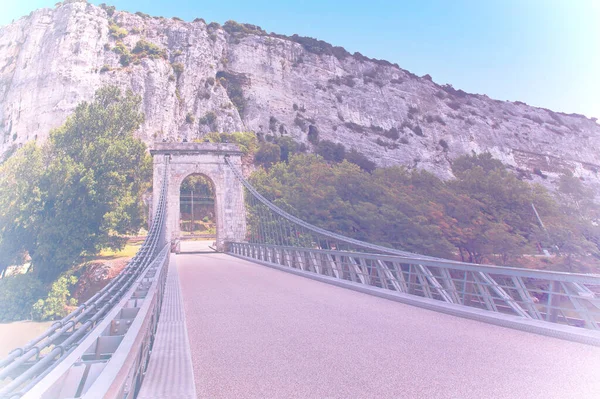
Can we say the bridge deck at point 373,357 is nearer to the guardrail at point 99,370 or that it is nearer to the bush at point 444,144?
the guardrail at point 99,370

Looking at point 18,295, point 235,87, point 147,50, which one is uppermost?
point 147,50

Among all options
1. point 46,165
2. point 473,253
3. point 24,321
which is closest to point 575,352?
point 473,253

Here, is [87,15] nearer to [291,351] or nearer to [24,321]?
[24,321]

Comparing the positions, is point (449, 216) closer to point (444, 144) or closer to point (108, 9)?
point (444, 144)

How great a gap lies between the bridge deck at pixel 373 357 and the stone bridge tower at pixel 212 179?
2267 centimetres

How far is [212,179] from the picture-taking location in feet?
98.9

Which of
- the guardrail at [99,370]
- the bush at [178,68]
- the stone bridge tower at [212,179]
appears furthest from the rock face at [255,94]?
the guardrail at [99,370]

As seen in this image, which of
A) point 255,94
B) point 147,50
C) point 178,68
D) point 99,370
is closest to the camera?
point 99,370

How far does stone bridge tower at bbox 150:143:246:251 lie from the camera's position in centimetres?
2933

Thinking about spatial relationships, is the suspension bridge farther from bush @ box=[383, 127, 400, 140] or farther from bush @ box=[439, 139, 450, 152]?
bush @ box=[439, 139, 450, 152]

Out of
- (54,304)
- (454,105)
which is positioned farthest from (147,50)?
(454,105)

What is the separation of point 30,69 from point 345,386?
2866 inches

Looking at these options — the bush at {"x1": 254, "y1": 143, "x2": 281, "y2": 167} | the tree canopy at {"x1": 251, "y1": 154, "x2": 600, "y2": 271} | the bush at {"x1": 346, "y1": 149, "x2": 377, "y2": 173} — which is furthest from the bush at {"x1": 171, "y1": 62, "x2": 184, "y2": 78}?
the tree canopy at {"x1": 251, "y1": 154, "x2": 600, "y2": 271}

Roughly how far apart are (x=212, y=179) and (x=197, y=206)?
2092 cm
